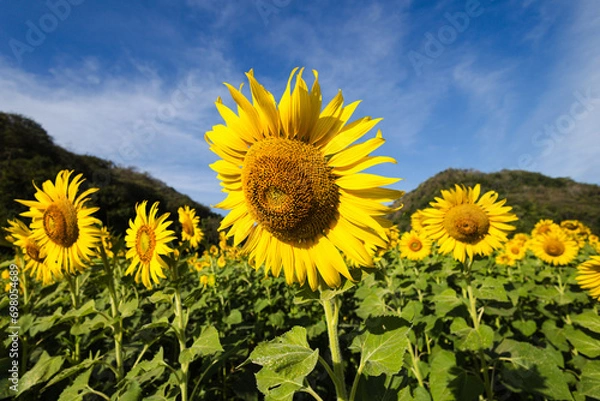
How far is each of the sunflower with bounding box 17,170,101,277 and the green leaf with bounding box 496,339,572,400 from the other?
405cm

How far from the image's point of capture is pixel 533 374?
99.7 inches

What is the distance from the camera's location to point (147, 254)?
3025 millimetres

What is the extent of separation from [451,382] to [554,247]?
5.15 m

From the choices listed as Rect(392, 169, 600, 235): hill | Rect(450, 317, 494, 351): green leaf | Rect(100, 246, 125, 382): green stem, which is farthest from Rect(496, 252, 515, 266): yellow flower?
Rect(392, 169, 600, 235): hill

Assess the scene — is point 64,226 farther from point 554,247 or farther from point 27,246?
point 554,247

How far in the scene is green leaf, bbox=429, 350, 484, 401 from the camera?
241cm

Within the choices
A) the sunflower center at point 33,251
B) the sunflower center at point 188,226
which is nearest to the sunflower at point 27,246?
the sunflower center at point 33,251

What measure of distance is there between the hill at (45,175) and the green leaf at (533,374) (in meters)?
9.50

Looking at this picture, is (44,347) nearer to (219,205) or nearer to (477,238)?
(219,205)

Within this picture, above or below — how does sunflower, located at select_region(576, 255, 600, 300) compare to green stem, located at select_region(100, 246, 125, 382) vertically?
above

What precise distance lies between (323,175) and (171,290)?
1955 mm

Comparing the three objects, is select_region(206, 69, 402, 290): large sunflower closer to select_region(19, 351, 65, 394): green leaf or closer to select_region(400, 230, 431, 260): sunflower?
select_region(19, 351, 65, 394): green leaf

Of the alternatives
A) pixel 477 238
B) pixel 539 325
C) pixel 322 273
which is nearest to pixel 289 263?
pixel 322 273
